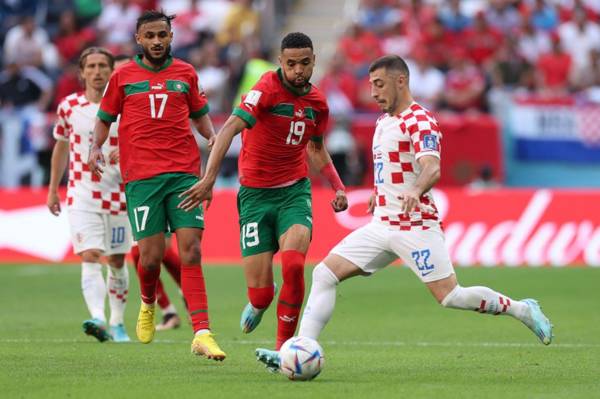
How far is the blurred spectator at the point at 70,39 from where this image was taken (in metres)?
27.5

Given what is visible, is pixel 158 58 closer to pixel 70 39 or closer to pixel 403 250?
pixel 403 250

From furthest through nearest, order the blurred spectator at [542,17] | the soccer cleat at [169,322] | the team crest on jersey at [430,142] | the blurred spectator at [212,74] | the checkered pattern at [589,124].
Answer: the blurred spectator at [542,17] < the blurred spectator at [212,74] < the checkered pattern at [589,124] < the soccer cleat at [169,322] < the team crest on jersey at [430,142]

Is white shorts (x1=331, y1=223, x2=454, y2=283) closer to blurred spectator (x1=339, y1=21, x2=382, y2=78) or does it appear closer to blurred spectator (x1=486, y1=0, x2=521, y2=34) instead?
blurred spectator (x1=339, y1=21, x2=382, y2=78)

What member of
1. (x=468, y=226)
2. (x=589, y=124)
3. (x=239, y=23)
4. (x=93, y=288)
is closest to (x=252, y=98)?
(x=93, y=288)

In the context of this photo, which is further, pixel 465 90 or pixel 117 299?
pixel 465 90

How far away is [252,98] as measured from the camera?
9969mm

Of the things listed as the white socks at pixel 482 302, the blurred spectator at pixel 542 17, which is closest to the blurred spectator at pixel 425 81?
the blurred spectator at pixel 542 17

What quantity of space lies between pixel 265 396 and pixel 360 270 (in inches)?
72.2

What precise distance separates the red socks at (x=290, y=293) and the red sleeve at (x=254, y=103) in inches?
40.2

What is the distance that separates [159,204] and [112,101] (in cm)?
88

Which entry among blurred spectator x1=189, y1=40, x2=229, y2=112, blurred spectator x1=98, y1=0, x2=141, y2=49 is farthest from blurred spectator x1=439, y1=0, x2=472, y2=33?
blurred spectator x1=98, y1=0, x2=141, y2=49

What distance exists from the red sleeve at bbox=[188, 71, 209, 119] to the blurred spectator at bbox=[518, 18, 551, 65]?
17261 millimetres

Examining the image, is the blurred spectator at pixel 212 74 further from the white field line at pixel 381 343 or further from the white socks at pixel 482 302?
the white socks at pixel 482 302

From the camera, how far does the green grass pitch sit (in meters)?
8.77
